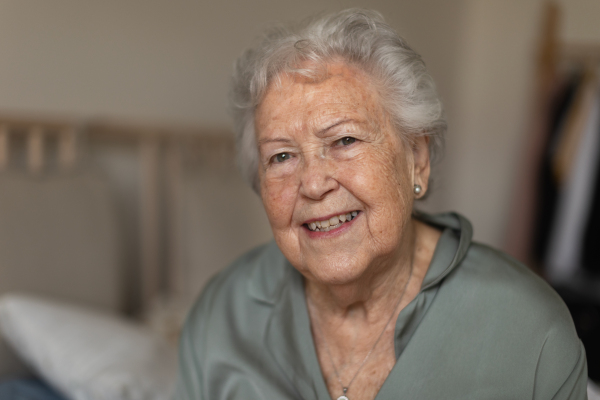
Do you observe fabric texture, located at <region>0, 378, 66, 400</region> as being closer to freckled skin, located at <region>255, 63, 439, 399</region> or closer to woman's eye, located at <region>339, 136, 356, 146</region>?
freckled skin, located at <region>255, 63, 439, 399</region>

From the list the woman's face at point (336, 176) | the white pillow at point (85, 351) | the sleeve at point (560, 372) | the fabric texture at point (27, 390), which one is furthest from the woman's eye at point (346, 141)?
the fabric texture at point (27, 390)

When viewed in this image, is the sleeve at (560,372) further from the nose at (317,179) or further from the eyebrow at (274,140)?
the eyebrow at (274,140)

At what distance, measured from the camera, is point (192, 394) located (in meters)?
1.12

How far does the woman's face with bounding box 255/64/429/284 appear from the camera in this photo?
0.92 meters

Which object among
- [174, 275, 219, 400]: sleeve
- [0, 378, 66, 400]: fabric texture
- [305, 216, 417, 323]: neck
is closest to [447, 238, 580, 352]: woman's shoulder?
[305, 216, 417, 323]: neck

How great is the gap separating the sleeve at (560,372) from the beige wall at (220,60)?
469 millimetres

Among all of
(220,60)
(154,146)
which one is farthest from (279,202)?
(220,60)

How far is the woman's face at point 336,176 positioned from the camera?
0.92 meters

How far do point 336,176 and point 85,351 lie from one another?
83 centimetres

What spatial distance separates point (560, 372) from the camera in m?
0.87

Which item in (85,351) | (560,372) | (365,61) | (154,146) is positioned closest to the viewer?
(560,372)

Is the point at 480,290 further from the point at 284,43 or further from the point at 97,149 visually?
the point at 97,149

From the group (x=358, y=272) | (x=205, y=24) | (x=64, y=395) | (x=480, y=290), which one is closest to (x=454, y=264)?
(x=480, y=290)

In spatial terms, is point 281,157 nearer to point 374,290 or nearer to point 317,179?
point 317,179
